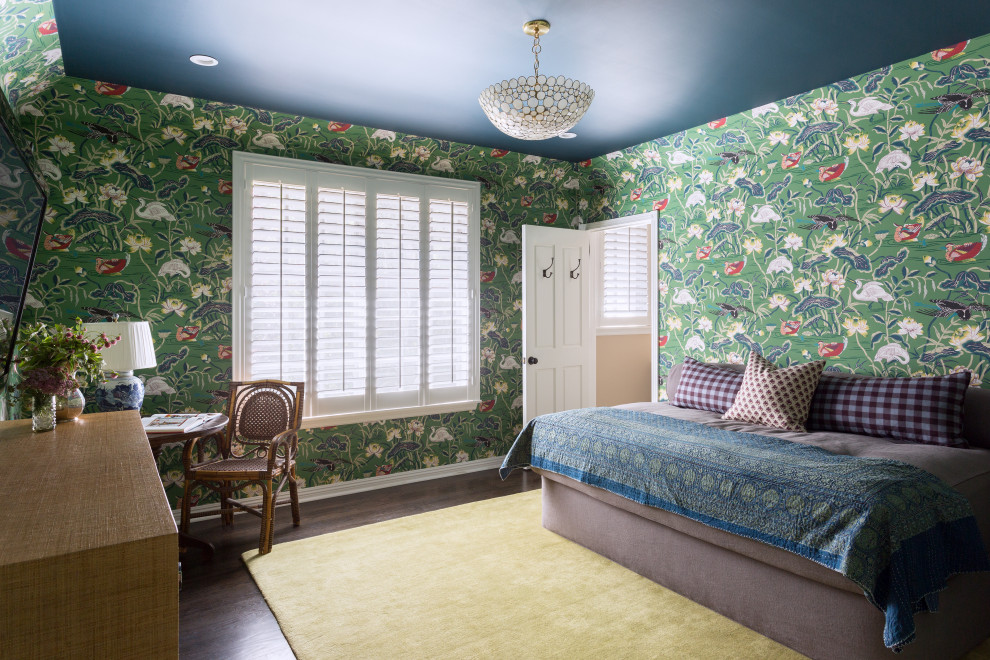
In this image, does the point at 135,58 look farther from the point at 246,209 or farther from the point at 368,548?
the point at 368,548

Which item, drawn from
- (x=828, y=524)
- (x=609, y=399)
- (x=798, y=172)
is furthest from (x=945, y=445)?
(x=609, y=399)

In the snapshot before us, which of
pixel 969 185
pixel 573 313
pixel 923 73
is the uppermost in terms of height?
pixel 923 73

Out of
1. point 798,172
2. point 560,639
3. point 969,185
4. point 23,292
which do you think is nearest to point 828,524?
point 560,639

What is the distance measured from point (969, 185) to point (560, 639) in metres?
2.99

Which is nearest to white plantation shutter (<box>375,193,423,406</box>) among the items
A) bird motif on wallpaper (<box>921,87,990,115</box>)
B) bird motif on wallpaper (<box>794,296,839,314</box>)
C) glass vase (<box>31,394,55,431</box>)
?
glass vase (<box>31,394,55,431</box>)

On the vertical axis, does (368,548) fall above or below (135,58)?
below

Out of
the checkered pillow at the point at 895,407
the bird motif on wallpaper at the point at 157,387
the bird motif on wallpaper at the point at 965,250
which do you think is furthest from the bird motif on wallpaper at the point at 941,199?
the bird motif on wallpaper at the point at 157,387

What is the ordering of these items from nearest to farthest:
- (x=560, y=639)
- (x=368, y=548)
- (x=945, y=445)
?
(x=560, y=639) → (x=945, y=445) → (x=368, y=548)

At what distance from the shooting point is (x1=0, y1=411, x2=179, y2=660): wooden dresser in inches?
36.2

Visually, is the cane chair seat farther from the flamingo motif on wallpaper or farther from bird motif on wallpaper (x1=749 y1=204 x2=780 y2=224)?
bird motif on wallpaper (x1=749 y1=204 x2=780 y2=224)

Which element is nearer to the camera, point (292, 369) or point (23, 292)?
point (23, 292)

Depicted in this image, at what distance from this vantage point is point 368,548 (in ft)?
10.7

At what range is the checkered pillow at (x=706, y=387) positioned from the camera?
12.0 feet

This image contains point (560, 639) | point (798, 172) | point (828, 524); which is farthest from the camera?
point (798, 172)
